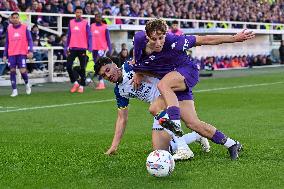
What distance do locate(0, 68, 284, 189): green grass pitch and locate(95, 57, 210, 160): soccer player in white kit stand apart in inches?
7.3

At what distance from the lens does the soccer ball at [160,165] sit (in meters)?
7.36

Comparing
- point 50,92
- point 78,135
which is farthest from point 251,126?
point 50,92

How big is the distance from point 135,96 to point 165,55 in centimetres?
78

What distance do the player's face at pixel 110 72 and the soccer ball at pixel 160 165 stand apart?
1460 millimetres

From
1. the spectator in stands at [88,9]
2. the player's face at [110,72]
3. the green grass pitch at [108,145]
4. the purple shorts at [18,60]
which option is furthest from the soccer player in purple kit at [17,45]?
the player's face at [110,72]

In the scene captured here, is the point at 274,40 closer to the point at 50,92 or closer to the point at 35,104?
the point at 50,92

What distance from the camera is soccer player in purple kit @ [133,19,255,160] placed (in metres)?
8.43

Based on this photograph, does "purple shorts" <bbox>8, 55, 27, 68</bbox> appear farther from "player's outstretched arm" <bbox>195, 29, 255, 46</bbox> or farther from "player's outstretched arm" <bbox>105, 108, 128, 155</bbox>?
"player's outstretched arm" <bbox>195, 29, 255, 46</bbox>

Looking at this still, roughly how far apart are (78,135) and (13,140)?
1.14 m

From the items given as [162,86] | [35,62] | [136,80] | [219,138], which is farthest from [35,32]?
[219,138]

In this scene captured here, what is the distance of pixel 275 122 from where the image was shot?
1280 cm

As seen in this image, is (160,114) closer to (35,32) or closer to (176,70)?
(176,70)

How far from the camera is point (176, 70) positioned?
28.8 ft

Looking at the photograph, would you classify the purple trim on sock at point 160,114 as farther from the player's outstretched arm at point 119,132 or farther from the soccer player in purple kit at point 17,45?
the soccer player in purple kit at point 17,45
